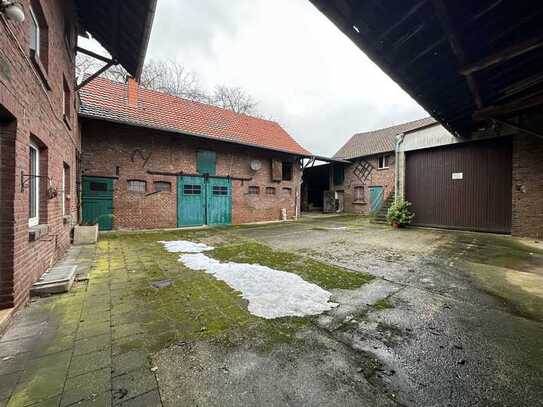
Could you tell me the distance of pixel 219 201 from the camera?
35.4ft

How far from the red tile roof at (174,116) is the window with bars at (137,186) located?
2115mm

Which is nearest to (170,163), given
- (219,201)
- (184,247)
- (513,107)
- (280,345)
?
(219,201)

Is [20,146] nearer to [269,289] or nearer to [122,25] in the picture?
[269,289]

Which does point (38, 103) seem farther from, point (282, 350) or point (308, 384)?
point (308, 384)

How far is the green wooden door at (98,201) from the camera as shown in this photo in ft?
26.3

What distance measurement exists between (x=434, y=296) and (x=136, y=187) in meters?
9.48

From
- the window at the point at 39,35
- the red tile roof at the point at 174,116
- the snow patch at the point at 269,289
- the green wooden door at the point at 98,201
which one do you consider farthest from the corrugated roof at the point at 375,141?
the window at the point at 39,35

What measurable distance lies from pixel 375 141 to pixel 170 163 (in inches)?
591

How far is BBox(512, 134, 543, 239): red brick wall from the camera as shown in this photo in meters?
6.99

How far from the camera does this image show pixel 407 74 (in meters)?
4.34

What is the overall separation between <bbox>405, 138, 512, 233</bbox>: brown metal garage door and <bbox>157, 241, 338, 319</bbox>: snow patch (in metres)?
8.39

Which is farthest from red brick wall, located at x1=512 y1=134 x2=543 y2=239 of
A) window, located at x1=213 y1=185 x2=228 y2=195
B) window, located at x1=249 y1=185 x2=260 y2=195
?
window, located at x1=213 y1=185 x2=228 y2=195

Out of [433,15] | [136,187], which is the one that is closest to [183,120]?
[136,187]

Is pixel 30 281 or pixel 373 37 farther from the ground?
pixel 373 37
